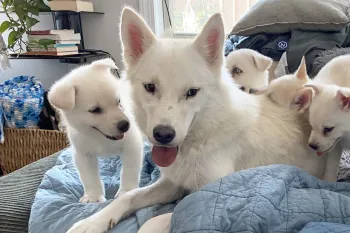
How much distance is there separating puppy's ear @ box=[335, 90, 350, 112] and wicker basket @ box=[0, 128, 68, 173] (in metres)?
1.84

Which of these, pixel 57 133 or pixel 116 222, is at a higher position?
pixel 116 222

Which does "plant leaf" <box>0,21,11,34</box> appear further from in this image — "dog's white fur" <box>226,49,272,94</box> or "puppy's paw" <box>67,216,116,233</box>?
"puppy's paw" <box>67,216,116,233</box>

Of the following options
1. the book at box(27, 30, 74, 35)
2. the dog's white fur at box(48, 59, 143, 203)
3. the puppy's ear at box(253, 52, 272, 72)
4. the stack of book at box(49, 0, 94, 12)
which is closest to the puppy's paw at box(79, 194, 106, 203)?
the dog's white fur at box(48, 59, 143, 203)

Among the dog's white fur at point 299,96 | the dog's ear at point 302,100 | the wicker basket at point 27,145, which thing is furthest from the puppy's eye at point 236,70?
the wicker basket at point 27,145

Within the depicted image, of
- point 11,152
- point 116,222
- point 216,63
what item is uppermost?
point 216,63

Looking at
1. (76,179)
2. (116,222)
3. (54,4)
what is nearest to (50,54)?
(54,4)

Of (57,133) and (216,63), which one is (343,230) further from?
(57,133)

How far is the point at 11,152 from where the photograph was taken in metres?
2.54

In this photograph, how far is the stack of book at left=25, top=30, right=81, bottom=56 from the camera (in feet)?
9.27

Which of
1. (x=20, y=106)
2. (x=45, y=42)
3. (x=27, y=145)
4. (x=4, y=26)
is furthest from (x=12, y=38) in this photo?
(x=27, y=145)

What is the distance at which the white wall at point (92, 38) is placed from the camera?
10.3 feet

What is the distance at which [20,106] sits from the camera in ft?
8.06

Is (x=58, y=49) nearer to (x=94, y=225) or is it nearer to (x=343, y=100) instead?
(x=94, y=225)

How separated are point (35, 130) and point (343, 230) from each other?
7.13 ft
